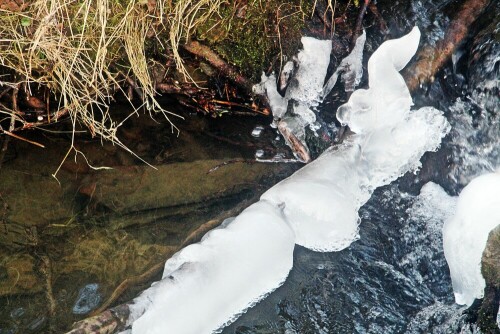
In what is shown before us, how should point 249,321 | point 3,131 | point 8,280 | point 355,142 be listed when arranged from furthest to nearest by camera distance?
1. point 3,131
2. point 355,142
3. point 8,280
4. point 249,321

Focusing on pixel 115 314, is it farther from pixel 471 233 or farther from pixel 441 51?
pixel 441 51

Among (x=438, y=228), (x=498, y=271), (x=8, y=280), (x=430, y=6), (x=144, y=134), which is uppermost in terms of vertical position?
(x=430, y=6)

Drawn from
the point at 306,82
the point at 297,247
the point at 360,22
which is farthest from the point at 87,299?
the point at 360,22

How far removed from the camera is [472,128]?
11.6 feet

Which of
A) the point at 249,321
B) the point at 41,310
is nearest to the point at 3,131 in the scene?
the point at 41,310

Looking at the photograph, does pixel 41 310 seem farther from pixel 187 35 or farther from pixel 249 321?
pixel 187 35

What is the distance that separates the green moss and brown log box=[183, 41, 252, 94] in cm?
4

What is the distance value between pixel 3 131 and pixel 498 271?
2.93m

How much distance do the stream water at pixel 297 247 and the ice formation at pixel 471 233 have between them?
139 millimetres

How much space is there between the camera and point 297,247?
312 centimetres

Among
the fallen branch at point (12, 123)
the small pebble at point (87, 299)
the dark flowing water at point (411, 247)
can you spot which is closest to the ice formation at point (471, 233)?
the dark flowing water at point (411, 247)

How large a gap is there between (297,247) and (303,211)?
0.21 metres

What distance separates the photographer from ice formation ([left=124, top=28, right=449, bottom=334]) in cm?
266

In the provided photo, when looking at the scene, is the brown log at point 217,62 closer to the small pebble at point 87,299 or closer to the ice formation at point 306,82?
the ice formation at point 306,82
